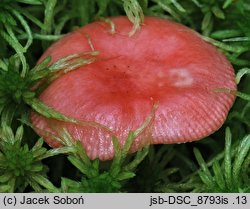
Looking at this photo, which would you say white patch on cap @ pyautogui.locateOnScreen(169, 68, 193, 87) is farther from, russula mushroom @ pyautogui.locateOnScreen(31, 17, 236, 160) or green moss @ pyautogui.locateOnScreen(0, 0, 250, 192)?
green moss @ pyautogui.locateOnScreen(0, 0, 250, 192)

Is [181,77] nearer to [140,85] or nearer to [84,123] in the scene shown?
[140,85]

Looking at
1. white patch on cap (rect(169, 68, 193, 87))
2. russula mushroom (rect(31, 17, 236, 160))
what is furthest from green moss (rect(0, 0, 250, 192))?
white patch on cap (rect(169, 68, 193, 87))

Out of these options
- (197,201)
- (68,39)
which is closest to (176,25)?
(68,39)

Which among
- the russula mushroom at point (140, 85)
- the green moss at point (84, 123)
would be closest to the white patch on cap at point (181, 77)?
the russula mushroom at point (140, 85)

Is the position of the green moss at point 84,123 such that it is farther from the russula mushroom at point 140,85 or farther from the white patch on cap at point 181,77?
the white patch on cap at point 181,77

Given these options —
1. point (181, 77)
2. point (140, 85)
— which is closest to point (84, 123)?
point (140, 85)
